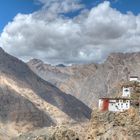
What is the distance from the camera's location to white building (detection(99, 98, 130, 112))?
15450 cm

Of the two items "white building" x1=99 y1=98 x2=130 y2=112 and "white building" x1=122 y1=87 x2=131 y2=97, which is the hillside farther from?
"white building" x1=99 y1=98 x2=130 y2=112

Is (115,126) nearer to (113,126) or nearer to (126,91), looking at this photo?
(113,126)

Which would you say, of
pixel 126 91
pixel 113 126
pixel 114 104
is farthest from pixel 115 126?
pixel 126 91

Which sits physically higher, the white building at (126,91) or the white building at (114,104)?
the white building at (126,91)

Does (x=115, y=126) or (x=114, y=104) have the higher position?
(x=114, y=104)

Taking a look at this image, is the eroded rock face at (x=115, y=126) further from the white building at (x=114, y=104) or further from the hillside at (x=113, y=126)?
the white building at (x=114, y=104)

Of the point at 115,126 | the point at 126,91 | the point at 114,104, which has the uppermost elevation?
the point at 126,91

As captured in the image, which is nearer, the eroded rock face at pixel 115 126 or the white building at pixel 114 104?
the eroded rock face at pixel 115 126

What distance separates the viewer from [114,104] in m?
158

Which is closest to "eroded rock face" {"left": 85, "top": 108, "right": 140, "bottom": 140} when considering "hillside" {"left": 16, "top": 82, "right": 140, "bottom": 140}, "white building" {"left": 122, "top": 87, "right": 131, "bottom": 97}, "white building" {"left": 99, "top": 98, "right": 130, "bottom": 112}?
"hillside" {"left": 16, "top": 82, "right": 140, "bottom": 140}

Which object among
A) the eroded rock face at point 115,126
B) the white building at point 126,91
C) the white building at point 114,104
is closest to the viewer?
the eroded rock face at point 115,126

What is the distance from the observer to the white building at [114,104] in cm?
15450

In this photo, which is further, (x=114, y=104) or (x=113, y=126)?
(x=114, y=104)

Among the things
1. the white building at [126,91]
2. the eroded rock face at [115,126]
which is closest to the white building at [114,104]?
the eroded rock face at [115,126]
